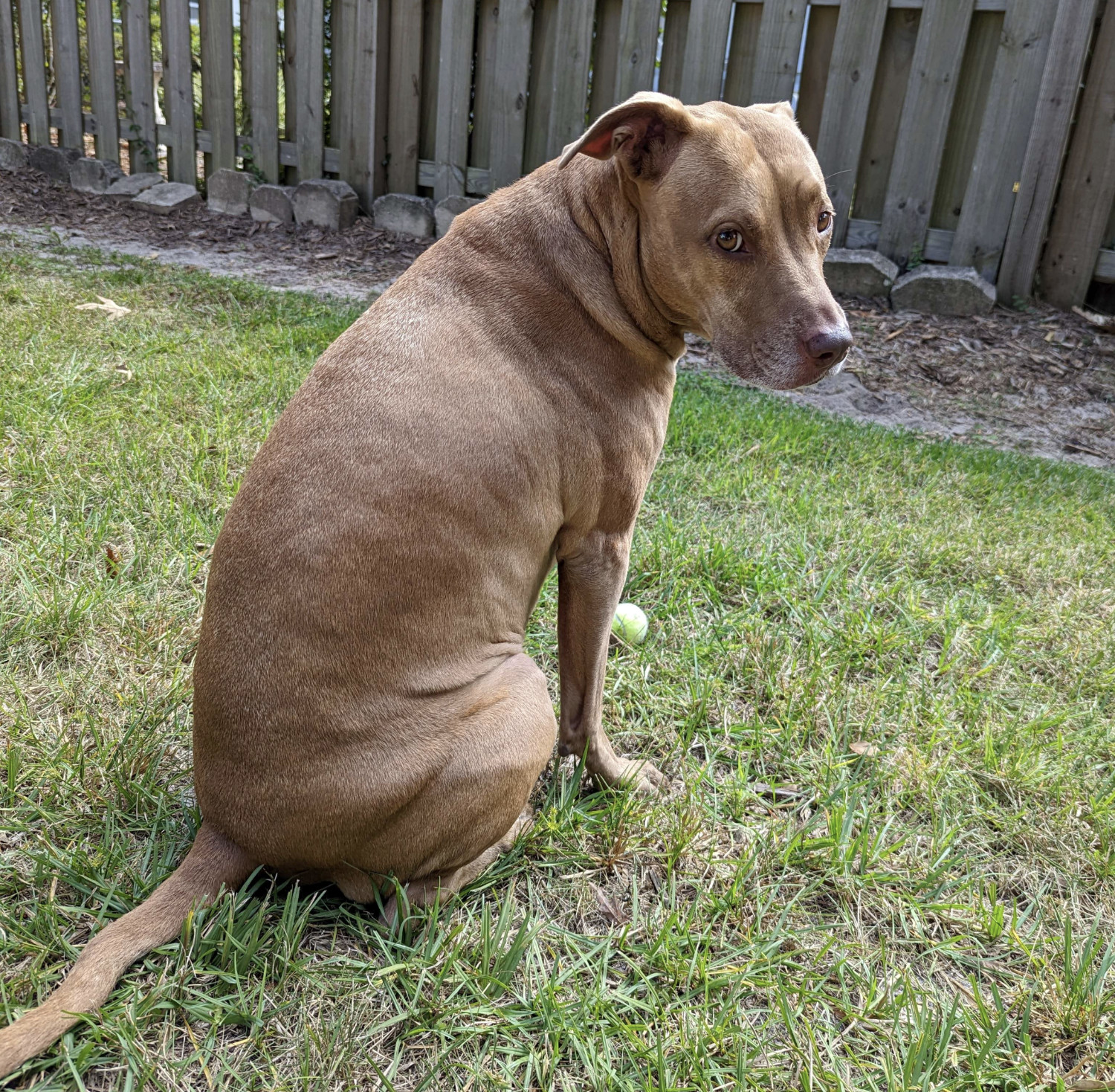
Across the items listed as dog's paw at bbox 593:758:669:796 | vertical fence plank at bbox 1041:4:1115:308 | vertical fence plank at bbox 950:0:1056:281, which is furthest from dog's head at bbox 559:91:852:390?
vertical fence plank at bbox 1041:4:1115:308

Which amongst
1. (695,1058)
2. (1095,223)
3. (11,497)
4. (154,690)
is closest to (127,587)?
(154,690)

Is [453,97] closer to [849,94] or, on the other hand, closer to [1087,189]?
[849,94]

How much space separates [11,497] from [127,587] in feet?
2.61

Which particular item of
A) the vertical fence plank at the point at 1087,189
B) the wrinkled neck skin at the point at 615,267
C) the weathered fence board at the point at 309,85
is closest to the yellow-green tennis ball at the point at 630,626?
the wrinkled neck skin at the point at 615,267

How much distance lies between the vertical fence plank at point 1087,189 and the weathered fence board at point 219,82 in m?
6.81

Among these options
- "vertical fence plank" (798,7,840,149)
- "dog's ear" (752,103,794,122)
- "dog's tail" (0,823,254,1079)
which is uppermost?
"vertical fence plank" (798,7,840,149)

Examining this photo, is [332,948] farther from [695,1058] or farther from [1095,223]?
[1095,223]

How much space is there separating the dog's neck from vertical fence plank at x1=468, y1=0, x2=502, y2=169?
6339 millimetres

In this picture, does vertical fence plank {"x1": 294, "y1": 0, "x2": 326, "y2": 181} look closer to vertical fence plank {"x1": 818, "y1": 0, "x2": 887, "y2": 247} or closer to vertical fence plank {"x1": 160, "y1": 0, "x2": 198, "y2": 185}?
vertical fence plank {"x1": 160, "y1": 0, "x2": 198, "y2": 185}

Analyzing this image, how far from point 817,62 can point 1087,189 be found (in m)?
2.25

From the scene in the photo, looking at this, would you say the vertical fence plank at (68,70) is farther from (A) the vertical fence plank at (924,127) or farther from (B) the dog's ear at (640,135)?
(B) the dog's ear at (640,135)

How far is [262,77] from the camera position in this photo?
870 centimetres

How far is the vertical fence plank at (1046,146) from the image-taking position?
659 cm

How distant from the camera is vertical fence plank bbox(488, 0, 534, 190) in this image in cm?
781
